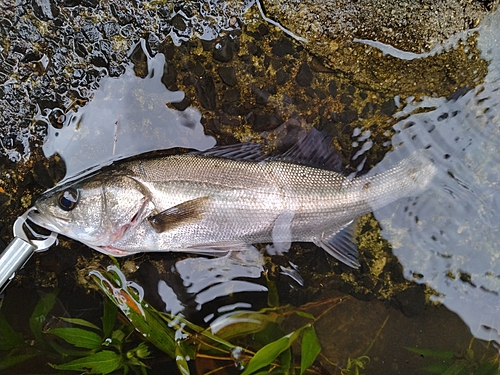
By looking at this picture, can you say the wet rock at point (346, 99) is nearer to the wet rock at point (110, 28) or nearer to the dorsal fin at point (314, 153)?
the dorsal fin at point (314, 153)

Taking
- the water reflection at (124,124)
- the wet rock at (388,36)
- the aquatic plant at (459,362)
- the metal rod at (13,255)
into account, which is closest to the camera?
the metal rod at (13,255)

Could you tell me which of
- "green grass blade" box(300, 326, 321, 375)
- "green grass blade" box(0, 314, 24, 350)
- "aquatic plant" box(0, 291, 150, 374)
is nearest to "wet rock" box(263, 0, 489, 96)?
"green grass blade" box(300, 326, 321, 375)

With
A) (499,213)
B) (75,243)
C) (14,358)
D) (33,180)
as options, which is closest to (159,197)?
(75,243)

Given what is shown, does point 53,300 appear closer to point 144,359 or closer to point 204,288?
point 144,359

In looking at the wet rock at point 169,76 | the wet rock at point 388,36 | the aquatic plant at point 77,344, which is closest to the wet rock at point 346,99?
the wet rock at point 388,36

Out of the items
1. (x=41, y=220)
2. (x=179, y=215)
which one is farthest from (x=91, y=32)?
(x=179, y=215)

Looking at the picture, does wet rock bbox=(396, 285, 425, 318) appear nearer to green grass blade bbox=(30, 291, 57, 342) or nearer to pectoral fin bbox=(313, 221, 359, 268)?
pectoral fin bbox=(313, 221, 359, 268)
